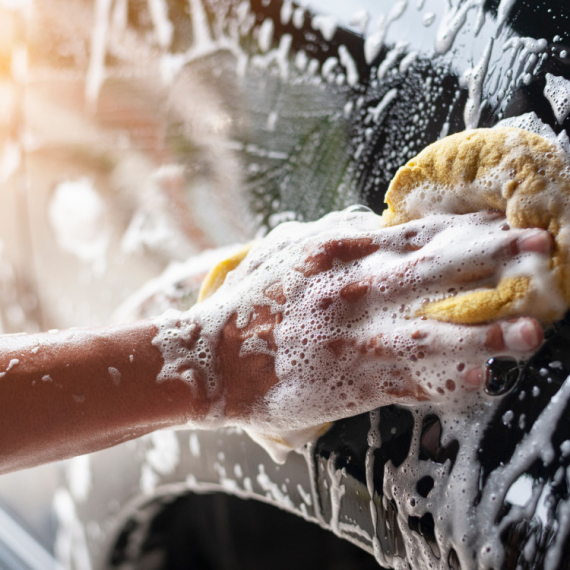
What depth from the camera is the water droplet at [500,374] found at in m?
0.49

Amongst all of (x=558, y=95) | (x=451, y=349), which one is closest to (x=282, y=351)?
(x=451, y=349)

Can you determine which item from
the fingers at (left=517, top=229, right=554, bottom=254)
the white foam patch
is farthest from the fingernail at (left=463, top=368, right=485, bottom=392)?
the white foam patch

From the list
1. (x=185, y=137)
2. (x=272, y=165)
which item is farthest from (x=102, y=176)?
(x=272, y=165)

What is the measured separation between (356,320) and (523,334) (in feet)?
0.55

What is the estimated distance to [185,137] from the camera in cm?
110

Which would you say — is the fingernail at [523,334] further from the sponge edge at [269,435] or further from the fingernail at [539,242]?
the sponge edge at [269,435]

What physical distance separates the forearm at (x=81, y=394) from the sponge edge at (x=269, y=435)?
0.31ft

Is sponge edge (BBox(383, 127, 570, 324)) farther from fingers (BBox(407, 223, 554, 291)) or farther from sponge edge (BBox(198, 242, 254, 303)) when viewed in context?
sponge edge (BBox(198, 242, 254, 303))

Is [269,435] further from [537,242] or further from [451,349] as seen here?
[537,242]

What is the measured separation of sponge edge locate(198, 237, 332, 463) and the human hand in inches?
0.8

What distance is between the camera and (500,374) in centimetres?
50

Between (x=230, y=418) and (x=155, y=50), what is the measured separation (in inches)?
32.9

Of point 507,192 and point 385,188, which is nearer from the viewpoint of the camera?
point 507,192

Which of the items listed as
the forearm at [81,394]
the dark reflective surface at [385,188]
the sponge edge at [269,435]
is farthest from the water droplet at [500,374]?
the forearm at [81,394]
